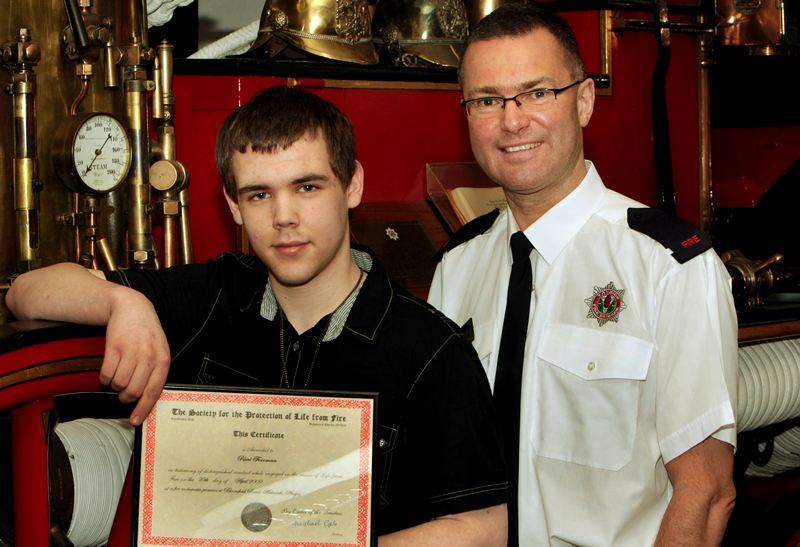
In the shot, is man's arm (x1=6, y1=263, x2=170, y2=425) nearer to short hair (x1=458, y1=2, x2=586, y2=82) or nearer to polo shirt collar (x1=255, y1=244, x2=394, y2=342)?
polo shirt collar (x1=255, y1=244, x2=394, y2=342)

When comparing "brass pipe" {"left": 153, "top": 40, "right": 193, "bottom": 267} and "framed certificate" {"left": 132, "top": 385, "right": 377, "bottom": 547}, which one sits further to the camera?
"brass pipe" {"left": 153, "top": 40, "right": 193, "bottom": 267}

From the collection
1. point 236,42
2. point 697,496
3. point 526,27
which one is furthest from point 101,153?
point 697,496

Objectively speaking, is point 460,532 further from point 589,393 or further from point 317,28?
point 317,28

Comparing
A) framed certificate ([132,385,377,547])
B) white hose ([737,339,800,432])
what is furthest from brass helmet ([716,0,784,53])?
framed certificate ([132,385,377,547])

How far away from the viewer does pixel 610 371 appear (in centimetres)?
216

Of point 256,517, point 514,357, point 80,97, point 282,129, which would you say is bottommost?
point 256,517

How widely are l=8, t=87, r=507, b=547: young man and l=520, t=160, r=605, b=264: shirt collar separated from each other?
51cm

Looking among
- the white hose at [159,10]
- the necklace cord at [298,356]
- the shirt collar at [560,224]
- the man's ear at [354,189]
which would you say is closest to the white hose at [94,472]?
the necklace cord at [298,356]

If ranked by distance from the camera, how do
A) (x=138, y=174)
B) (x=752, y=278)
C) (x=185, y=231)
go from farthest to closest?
1. (x=752, y=278)
2. (x=185, y=231)
3. (x=138, y=174)

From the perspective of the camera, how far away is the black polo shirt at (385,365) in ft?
5.48

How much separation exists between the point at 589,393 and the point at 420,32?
1.83 m

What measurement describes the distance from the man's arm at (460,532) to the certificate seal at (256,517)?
0.58ft

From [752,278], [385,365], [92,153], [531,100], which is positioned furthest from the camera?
[752,278]

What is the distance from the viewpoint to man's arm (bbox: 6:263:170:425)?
156 centimetres
